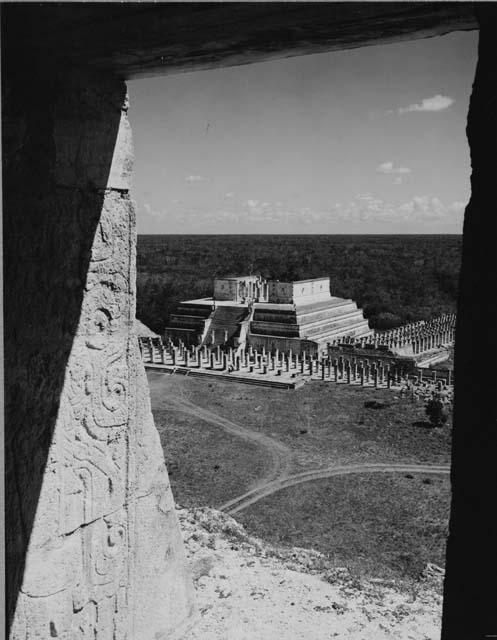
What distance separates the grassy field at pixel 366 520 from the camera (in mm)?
9198

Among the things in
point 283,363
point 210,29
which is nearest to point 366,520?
point 210,29

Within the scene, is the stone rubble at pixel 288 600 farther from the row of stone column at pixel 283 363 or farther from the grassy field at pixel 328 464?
the row of stone column at pixel 283 363

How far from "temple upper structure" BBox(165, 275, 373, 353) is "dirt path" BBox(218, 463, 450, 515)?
47.3 feet

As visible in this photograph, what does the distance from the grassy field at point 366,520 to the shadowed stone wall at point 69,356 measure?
5513 millimetres

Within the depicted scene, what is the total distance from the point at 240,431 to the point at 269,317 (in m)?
13.5

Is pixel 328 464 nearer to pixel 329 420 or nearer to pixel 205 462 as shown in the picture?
pixel 205 462

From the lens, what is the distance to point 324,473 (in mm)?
13812

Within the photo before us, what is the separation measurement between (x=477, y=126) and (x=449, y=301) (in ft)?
169

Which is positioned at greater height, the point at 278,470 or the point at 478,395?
the point at 478,395

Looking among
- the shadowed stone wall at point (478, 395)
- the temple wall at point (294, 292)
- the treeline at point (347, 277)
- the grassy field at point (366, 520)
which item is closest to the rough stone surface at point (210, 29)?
the shadowed stone wall at point (478, 395)

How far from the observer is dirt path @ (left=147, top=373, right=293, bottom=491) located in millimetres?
14008

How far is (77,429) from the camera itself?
3.11 metres

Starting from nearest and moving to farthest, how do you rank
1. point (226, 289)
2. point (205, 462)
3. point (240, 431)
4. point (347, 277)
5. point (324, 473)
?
point (324, 473)
point (205, 462)
point (240, 431)
point (226, 289)
point (347, 277)

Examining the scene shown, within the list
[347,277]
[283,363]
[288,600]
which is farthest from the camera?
[347,277]
